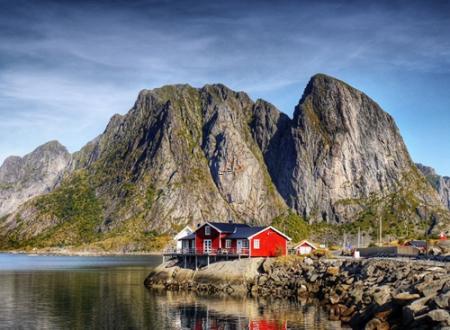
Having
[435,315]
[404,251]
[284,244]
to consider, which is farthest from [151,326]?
[404,251]

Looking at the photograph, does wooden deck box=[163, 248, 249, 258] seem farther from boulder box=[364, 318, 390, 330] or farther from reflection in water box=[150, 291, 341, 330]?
boulder box=[364, 318, 390, 330]

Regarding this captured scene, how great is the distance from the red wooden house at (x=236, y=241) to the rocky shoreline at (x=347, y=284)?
4.65 m

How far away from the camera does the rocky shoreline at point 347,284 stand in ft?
148

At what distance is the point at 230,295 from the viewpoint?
8219 centimetres

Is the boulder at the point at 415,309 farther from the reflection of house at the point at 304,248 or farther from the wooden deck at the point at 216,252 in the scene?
the reflection of house at the point at 304,248

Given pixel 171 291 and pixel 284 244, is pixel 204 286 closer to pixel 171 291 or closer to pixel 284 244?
pixel 171 291

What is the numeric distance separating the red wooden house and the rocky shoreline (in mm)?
4654

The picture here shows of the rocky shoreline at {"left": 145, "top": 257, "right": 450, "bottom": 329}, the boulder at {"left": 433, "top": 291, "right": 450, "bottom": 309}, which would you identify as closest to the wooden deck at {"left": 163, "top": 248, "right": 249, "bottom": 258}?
the rocky shoreline at {"left": 145, "top": 257, "right": 450, "bottom": 329}

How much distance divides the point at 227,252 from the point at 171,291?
11352 mm

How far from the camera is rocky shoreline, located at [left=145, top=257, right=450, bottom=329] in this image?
45.2m

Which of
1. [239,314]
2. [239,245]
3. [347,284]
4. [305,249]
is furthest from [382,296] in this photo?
[305,249]

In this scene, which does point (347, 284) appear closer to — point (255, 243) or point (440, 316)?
point (255, 243)

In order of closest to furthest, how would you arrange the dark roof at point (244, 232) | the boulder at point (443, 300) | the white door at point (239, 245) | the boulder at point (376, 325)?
1. the boulder at point (443, 300)
2. the boulder at point (376, 325)
3. the white door at point (239, 245)
4. the dark roof at point (244, 232)

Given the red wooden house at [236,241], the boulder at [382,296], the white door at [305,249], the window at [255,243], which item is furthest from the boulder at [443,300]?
the white door at [305,249]
